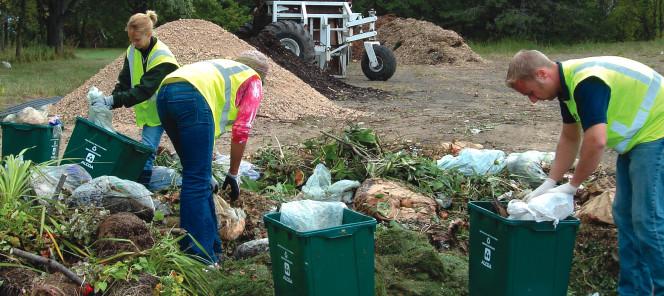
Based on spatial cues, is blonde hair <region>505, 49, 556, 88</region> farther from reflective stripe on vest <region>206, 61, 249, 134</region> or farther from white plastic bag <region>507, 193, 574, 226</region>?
reflective stripe on vest <region>206, 61, 249, 134</region>

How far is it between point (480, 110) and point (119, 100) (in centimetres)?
803

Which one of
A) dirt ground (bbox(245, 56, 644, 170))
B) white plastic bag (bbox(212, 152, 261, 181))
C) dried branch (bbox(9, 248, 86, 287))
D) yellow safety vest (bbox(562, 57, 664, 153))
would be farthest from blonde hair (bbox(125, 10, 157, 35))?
dirt ground (bbox(245, 56, 644, 170))

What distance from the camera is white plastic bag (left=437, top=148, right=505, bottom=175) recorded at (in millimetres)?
5949

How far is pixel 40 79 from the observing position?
635 inches

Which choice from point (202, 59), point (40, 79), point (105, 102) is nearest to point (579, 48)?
point (202, 59)

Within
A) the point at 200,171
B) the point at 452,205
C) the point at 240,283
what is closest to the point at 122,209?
the point at 200,171

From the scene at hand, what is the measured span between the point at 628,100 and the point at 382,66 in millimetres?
14126

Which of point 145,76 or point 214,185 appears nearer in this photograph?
point 214,185

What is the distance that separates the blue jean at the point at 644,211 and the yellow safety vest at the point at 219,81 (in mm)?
2294

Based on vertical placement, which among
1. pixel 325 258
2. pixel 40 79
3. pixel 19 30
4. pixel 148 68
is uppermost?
pixel 148 68

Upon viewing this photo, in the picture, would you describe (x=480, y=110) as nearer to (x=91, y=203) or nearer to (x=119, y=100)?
(x=119, y=100)

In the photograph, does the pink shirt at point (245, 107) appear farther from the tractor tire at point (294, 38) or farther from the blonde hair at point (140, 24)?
the tractor tire at point (294, 38)

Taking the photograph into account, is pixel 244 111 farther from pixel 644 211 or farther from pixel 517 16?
pixel 517 16

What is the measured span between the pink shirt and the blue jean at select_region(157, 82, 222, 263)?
169 millimetres
